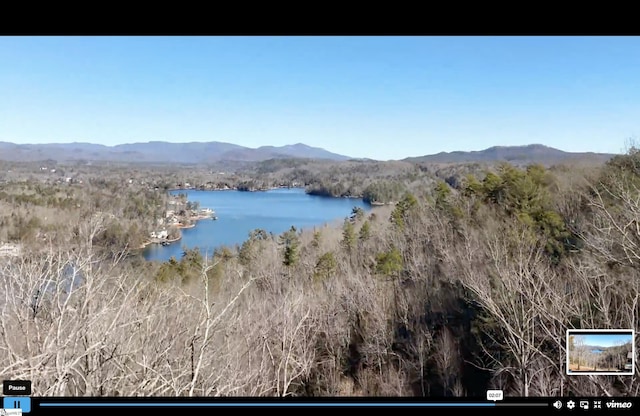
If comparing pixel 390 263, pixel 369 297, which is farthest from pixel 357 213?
pixel 369 297

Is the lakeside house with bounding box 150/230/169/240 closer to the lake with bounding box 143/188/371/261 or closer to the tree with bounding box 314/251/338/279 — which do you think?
the lake with bounding box 143/188/371/261

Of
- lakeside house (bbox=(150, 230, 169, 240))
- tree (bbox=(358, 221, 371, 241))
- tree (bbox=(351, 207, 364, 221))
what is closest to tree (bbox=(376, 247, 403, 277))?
tree (bbox=(358, 221, 371, 241))

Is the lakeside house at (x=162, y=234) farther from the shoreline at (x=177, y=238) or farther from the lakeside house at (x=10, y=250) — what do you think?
the lakeside house at (x=10, y=250)

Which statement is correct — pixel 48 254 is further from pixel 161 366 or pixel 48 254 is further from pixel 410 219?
pixel 410 219

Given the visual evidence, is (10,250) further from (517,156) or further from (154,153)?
(517,156)
